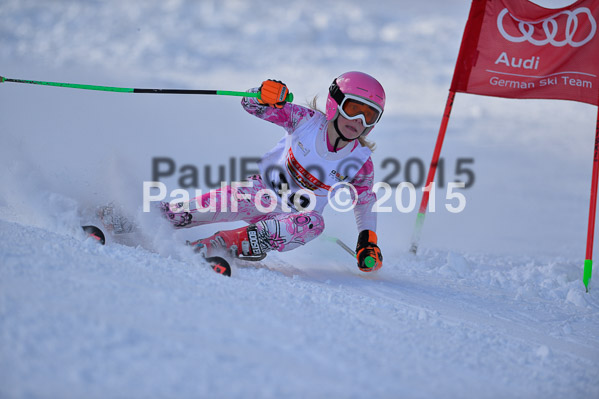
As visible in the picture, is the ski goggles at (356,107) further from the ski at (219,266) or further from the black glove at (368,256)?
the ski at (219,266)

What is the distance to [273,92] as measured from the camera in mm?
3660

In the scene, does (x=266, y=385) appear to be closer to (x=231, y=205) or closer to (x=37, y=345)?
(x=37, y=345)

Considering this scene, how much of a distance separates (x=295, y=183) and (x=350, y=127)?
0.62 m

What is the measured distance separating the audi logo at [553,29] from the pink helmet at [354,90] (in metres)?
2.54

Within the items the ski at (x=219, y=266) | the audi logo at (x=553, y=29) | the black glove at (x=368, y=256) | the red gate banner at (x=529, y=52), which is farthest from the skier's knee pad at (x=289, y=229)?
the audi logo at (x=553, y=29)

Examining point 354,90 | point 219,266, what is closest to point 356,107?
point 354,90

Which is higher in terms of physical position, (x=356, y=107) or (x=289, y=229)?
(x=356, y=107)

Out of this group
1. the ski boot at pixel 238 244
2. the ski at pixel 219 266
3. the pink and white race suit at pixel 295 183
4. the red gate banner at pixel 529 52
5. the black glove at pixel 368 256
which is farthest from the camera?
the red gate banner at pixel 529 52

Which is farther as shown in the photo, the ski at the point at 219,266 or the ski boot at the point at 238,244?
the ski boot at the point at 238,244

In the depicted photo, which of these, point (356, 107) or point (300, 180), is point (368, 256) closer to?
point (300, 180)

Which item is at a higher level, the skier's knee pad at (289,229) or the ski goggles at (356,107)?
the ski goggles at (356,107)

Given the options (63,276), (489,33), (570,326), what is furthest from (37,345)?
(489,33)

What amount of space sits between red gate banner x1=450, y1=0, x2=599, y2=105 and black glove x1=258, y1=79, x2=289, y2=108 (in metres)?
2.63

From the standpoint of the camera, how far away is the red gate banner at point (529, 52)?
509cm
